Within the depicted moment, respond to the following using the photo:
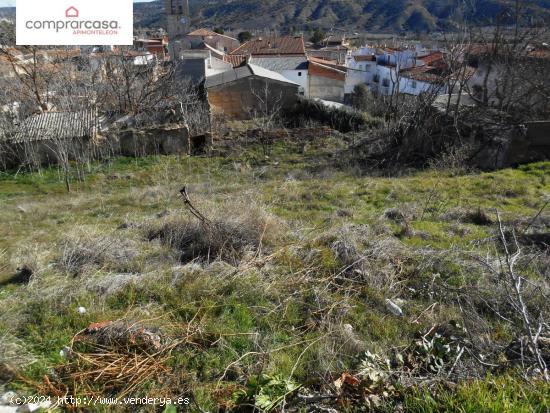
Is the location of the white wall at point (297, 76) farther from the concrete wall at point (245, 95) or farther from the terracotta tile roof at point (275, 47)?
the concrete wall at point (245, 95)

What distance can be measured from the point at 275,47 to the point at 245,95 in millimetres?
17676

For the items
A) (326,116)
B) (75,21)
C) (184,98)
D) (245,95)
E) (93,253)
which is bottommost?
(93,253)

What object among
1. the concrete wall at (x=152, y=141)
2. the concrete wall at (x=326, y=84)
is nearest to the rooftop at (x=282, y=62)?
the concrete wall at (x=326, y=84)

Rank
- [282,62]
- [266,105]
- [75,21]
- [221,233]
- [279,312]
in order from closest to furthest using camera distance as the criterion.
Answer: [279,312] → [221,233] → [75,21] → [266,105] → [282,62]

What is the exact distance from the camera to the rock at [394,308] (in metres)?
3.55

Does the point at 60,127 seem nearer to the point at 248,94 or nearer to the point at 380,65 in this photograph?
the point at 248,94

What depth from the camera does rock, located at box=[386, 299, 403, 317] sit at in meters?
3.55

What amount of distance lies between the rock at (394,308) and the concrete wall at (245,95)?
15960 mm

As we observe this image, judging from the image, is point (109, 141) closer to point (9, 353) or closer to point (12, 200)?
point (12, 200)

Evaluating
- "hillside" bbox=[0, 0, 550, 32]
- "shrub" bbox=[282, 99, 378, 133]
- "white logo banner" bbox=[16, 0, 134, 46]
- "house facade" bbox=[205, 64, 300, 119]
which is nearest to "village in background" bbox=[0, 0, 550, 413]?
"white logo banner" bbox=[16, 0, 134, 46]

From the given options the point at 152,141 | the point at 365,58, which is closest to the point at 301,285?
the point at 152,141

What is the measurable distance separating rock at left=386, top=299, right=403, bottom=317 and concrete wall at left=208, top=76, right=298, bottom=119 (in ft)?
52.4

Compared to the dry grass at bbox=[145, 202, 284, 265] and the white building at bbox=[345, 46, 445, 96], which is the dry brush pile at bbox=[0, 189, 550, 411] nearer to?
the dry grass at bbox=[145, 202, 284, 265]

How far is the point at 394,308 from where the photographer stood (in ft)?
11.8
